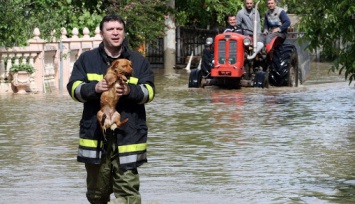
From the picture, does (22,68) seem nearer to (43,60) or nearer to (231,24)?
(43,60)

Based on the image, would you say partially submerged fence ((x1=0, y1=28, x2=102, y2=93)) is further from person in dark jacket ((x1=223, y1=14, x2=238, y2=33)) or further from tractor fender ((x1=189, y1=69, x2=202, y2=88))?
person in dark jacket ((x1=223, y1=14, x2=238, y2=33))

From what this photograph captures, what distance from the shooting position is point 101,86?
306 inches

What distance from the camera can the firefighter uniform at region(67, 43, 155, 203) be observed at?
7914mm

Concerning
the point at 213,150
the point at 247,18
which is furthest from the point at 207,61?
the point at 213,150

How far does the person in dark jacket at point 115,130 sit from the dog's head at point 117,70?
82 mm

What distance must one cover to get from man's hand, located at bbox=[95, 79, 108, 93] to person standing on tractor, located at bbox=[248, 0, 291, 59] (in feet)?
55.9

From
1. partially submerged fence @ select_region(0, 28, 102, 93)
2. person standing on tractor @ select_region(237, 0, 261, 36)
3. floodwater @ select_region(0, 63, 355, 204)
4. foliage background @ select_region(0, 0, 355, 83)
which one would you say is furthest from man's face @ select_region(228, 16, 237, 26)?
partially submerged fence @ select_region(0, 28, 102, 93)

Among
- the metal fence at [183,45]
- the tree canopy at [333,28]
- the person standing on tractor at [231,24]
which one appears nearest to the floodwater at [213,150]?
the tree canopy at [333,28]

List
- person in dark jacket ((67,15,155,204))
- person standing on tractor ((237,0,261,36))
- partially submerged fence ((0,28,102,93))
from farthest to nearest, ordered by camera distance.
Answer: partially submerged fence ((0,28,102,93)), person standing on tractor ((237,0,261,36)), person in dark jacket ((67,15,155,204))

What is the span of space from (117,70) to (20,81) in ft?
59.6

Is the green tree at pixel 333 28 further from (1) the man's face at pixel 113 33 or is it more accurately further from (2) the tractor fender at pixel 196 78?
(2) the tractor fender at pixel 196 78

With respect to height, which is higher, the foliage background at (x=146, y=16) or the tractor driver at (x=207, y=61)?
the foliage background at (x=146, y=16)

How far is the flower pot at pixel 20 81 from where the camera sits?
25.6 metres

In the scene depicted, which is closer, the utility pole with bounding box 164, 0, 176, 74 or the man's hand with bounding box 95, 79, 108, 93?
the man's hand with bounding box 95, 79, 108, 93
